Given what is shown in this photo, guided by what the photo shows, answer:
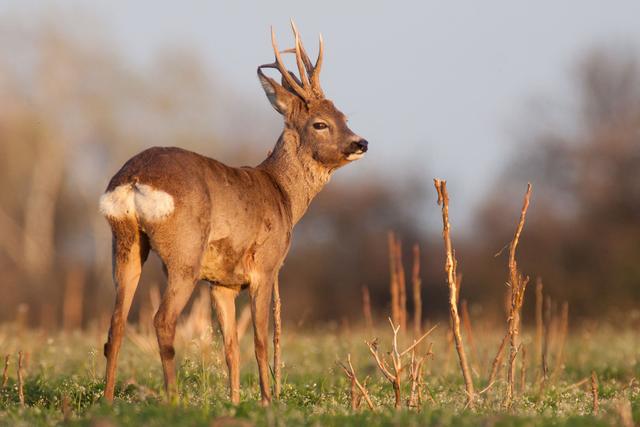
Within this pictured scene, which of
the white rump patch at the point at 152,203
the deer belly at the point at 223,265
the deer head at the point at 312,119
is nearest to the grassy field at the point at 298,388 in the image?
the deer belly at the point at 223,265

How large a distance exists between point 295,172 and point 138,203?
2.21 m

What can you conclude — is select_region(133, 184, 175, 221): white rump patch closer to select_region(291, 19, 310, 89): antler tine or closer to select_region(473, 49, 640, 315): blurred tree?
select_region(291, 19, 310, 89): antler tine

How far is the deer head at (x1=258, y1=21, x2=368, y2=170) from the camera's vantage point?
30.6 ft

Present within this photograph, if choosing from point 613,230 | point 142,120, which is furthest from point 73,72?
point 613,230

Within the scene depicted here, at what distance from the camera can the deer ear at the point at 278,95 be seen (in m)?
9.40

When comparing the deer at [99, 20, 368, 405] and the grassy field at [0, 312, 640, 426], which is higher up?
the deer at [99, 20, 368, 405]

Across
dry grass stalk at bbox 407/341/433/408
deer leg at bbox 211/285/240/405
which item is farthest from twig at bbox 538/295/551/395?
deer leg at bbox 211/285/240/405

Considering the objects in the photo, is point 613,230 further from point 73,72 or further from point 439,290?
point 73,72

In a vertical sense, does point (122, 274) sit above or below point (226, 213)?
below

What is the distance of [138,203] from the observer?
24.0 feet

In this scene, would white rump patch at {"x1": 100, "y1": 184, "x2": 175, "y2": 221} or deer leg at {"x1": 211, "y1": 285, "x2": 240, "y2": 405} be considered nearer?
white rump patch at {"x1": 100, "y1": 184, "x2": 175, "y2": 221}

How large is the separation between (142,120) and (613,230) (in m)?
16.0

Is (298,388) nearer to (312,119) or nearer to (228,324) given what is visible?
(228,324)

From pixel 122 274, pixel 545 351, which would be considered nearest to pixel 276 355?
pixel 122 274
